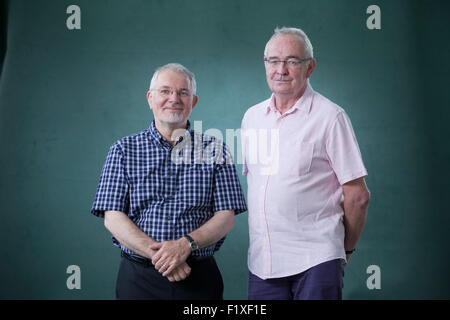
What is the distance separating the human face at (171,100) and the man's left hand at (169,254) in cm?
44

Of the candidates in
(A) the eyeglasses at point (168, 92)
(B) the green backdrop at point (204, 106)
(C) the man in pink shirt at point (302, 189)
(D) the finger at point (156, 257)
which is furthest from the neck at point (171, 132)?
(B) the green backdrop at point (204, 106)

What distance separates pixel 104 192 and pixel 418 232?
2208 mm

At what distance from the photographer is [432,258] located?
2.90 m

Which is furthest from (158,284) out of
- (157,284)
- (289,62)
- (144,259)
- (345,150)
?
(289,62)

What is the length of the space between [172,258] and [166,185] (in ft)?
0.85

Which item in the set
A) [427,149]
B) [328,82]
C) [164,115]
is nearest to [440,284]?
[427,149]

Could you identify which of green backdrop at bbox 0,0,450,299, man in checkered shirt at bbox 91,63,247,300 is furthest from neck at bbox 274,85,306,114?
green backdrop at bbox 0,0,450,299

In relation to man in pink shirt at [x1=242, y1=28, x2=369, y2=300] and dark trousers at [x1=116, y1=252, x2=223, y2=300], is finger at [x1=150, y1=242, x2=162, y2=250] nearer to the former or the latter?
dark trousers at [x1=116, y1=252, x2=223, y2=300]

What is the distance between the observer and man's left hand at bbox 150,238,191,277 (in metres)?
1.49

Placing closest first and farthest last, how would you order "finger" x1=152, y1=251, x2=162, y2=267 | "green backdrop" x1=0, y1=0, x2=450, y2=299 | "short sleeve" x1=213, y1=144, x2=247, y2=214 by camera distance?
"finger" x1=152, y1=251, x2=162, y2=267
"short sleeve" x1=213, y1=144, x2=247, y2=214
"green backdrop" x1=0, y1=0, x2=450, y2=299

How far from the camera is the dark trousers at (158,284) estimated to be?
157cm

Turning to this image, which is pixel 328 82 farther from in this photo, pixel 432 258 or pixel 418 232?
pixel 432 258

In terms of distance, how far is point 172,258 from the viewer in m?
1.50

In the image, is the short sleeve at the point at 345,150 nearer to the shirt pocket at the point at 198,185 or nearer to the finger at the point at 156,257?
the shirt pocket at the point at 198,185
